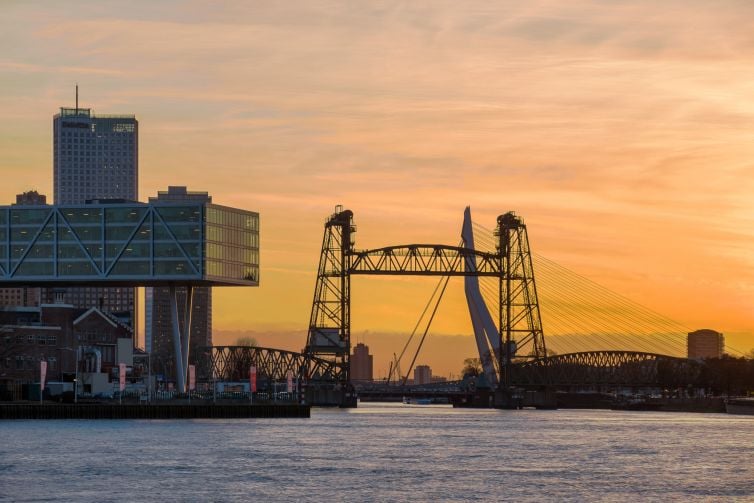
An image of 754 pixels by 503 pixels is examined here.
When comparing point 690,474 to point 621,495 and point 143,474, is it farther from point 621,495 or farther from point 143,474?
point 143,474

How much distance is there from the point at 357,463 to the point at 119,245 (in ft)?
252

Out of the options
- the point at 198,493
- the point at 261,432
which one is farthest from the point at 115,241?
the point at 198,493

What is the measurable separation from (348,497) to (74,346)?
114038 mm

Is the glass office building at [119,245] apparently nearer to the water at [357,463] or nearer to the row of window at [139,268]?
the row of window at [139,268]

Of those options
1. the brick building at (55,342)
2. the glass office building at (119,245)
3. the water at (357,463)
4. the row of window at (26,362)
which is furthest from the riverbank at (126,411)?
the row of window at (26,362)

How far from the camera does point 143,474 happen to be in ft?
275

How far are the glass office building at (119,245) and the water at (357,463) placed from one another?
25.7m

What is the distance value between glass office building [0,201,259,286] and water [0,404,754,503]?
25.7 m

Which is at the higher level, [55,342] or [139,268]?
[139,268]

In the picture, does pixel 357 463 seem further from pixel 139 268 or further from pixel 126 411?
pixel 139 268

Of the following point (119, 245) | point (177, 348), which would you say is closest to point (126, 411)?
point (177, 348)

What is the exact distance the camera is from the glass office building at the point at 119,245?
164 m

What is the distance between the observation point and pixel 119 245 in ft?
541

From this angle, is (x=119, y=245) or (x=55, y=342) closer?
(x=119, y=245)
